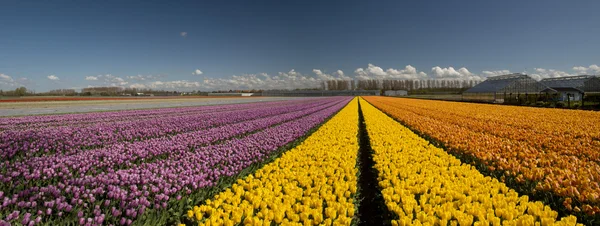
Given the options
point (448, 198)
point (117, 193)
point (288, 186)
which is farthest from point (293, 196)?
point (117, 193)

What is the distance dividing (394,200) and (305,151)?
3.09 meters

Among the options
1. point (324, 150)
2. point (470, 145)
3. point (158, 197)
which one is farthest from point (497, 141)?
point (158, 197)

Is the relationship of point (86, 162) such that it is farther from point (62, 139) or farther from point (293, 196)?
point (293, 196)

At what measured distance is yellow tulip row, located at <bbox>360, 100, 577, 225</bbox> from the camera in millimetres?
2994

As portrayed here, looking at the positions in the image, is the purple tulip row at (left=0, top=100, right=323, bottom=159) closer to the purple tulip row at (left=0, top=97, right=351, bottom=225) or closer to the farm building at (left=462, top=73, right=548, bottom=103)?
the purple tulip row at (left=0, top=97, right=351, bottom=225)

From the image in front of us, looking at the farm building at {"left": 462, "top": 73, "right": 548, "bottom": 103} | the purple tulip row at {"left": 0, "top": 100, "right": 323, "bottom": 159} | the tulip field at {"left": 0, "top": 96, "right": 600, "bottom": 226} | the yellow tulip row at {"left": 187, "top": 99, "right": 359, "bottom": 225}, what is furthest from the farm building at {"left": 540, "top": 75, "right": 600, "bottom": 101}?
the purple tulip row at {"left": 0, "top": 100, "right": 323, "bottom": 159}

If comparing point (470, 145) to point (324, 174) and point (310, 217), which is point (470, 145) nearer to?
point (324, 174)

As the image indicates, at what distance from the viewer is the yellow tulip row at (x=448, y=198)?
299 centimetres

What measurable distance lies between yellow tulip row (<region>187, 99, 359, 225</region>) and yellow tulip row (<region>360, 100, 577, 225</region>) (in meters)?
0.58

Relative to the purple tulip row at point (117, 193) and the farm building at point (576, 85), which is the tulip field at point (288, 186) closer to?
the purple tulip row at point (117, 193)

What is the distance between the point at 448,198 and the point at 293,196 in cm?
192

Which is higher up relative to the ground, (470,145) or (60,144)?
(60,144)

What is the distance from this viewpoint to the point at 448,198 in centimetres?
362

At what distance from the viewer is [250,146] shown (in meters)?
7.04
